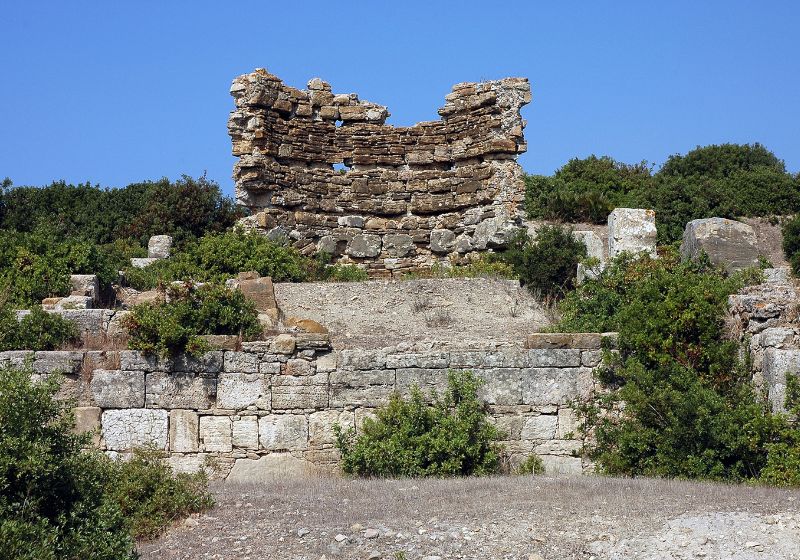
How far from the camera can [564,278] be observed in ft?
63.9

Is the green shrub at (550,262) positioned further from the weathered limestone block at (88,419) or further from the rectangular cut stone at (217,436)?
the weathered limestone block at (88,419)

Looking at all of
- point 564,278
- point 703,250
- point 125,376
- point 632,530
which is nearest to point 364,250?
point 564,278

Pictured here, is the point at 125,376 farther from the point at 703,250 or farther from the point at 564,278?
the point at 703,250

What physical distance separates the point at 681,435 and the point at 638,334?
1.51 m

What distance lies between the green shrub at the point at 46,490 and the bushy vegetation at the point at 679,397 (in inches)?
258

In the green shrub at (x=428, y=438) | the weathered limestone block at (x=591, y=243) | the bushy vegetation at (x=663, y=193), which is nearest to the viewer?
the green shrub at (x=428, y=438)

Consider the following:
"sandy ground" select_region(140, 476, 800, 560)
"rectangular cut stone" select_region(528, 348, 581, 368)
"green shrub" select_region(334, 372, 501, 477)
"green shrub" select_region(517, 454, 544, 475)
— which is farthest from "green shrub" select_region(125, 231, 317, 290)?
"sandy ground" select_region(140, 476, 800, 560)

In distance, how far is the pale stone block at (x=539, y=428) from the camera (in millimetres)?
14398

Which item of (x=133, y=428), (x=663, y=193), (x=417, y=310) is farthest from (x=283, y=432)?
(x=663, y=193)

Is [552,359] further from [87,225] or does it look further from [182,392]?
[87,225]

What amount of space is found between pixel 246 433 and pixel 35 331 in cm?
323

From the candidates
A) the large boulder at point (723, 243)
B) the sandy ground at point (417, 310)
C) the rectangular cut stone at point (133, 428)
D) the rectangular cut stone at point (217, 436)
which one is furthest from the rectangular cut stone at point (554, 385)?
the large boulder at point (723, 243)

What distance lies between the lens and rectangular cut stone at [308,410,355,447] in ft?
47.2

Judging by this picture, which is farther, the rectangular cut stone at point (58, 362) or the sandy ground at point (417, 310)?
the sandy ground at point (417, 310)
